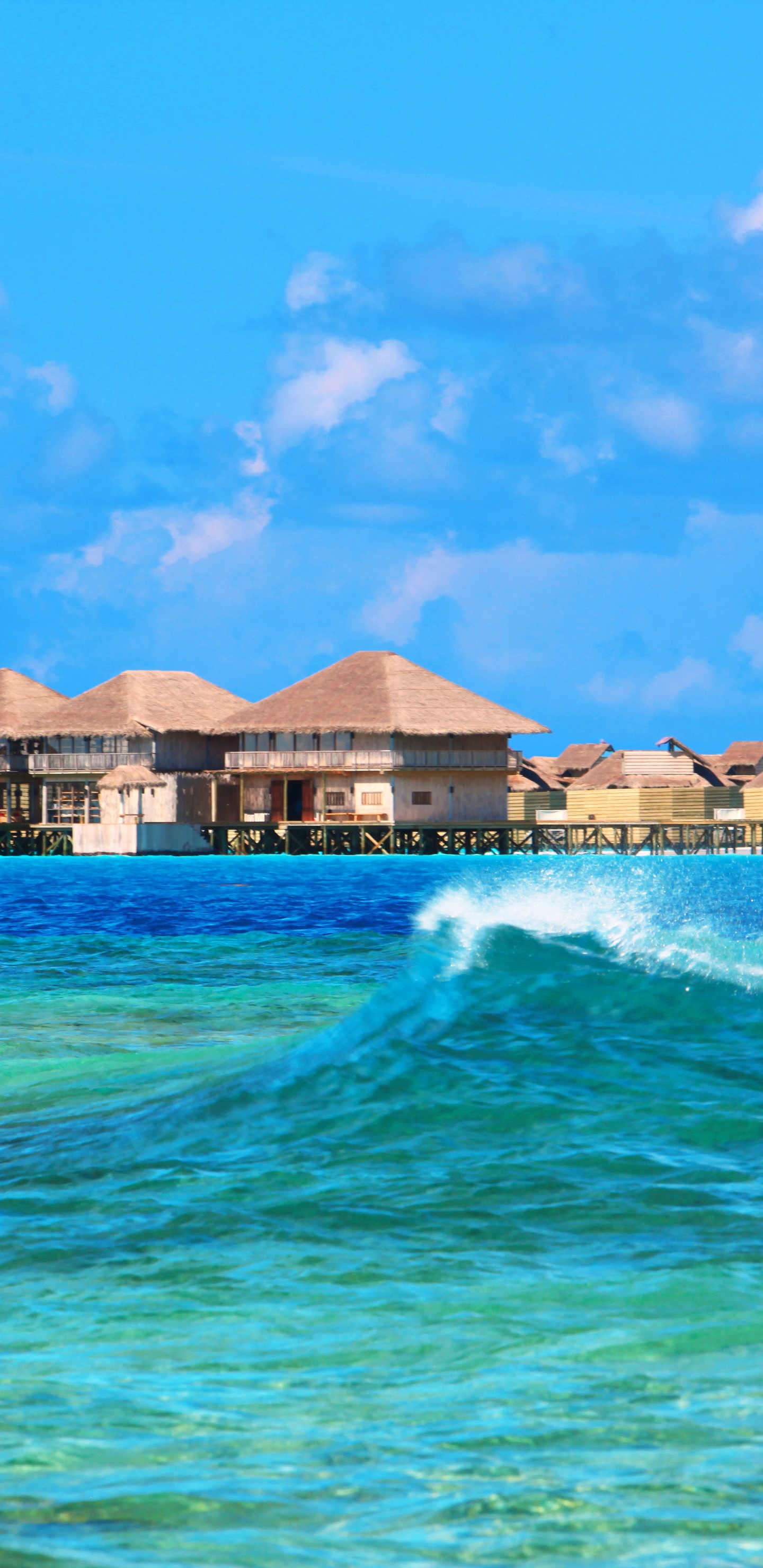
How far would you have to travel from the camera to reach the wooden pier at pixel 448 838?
63219 millimetres

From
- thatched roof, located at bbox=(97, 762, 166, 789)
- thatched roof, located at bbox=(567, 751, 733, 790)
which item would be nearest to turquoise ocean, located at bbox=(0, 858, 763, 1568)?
thatched roof, located at bbox=(97, 762, 166, 789)

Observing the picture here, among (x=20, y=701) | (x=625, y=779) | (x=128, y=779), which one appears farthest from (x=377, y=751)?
(x=20, y=701)

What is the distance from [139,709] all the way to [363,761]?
11139mm

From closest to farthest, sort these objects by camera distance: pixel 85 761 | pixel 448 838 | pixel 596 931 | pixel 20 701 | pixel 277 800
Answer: pixel 596 931 < pixel 448 838 < pixel 277 800 < pixel 85 761 < pixel 20 701

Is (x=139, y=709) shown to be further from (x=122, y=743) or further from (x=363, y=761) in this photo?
(x=363, y=761)

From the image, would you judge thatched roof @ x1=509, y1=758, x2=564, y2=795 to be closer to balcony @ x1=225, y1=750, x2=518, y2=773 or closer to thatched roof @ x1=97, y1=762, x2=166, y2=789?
balcony @ x1=225, y1=750, x2=518, y2=773

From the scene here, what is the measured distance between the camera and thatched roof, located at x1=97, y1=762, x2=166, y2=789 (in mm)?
62969

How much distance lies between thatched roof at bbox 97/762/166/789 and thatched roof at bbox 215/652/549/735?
4.03m

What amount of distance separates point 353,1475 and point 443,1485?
0.22 metres

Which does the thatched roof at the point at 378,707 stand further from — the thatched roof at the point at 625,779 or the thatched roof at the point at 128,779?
the thatched roof at the point at 625,779

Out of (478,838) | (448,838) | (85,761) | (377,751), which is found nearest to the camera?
(377,751)

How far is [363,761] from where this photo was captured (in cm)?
6194

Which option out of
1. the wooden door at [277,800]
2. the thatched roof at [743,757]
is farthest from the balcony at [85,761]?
the thatched roof at [743,757]

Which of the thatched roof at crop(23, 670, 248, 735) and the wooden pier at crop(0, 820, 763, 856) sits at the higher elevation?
the thatched roof at crop(23, 670, 248, 735)
